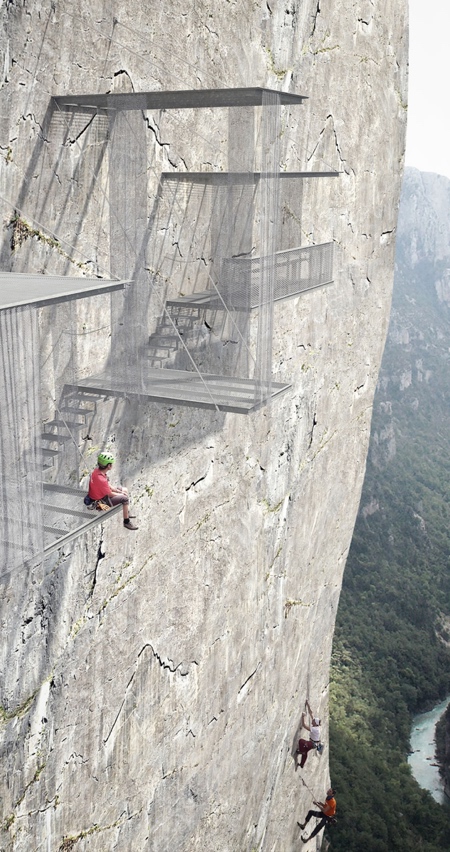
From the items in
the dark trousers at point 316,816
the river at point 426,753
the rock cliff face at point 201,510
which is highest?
the rock cliff face at point 201,510

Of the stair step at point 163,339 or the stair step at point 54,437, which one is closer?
the stair step at point 54,437

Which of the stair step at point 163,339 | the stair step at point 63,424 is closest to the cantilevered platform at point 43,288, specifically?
the stair step at point 63,424

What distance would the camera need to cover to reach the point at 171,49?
6070 mm

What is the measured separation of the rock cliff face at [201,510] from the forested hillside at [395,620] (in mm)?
5265

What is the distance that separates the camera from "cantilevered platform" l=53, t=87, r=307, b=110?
16.2 feet

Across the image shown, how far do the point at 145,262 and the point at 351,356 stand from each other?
6058mm

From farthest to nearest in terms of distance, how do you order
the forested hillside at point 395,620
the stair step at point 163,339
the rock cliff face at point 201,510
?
1. the forested hillside at point 395,620
2. the stair step at point 163,339
3. the rock cliff face at point 201,510

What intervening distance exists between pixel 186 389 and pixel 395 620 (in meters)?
25.2

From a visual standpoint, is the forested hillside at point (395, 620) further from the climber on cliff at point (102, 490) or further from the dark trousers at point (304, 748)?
the climber on cliff at point (102, 490)

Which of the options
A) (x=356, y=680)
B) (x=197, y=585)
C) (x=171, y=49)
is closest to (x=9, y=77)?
(x=171, y=49)

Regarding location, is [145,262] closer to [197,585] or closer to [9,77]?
[9,77]

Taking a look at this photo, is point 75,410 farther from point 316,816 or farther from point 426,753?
point 426,753

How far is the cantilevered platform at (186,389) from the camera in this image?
5.38 m

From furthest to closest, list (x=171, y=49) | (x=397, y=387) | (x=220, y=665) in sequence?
1. (x=397, y=387)
2. (x=220, y=665)
3. (x=171, y=49)
